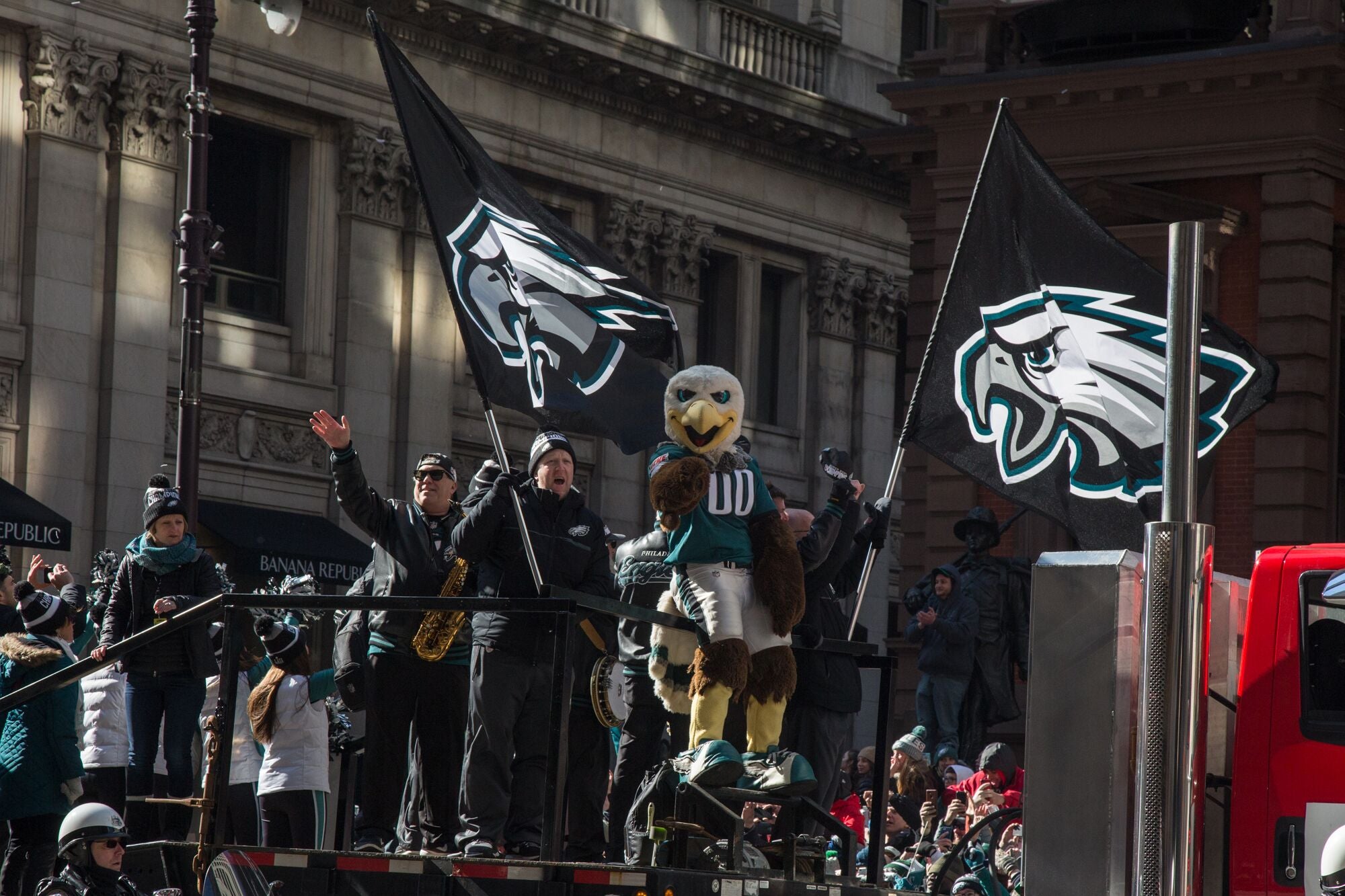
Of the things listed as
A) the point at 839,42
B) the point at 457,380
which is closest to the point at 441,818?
the point at 457,380

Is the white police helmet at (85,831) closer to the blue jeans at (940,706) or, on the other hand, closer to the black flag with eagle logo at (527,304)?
the black flag with eagle logo at (527,304)

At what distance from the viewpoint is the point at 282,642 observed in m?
10.5

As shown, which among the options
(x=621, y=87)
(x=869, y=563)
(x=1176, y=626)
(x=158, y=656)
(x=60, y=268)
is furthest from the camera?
(x=621, y=87)

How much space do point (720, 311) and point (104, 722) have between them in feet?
81.1

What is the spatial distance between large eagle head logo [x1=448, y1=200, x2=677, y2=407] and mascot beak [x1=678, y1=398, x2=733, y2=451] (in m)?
1.02

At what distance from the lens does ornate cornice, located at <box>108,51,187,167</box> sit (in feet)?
87.7

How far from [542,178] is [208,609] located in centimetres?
2495

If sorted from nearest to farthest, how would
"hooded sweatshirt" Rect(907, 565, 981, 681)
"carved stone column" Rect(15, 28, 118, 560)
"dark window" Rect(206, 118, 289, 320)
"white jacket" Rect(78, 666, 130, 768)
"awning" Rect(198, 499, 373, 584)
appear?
"white jacket" Rect(78, 666, 130, 768), "hooded sweatshirt" Rect(907, 565, 981, 681), "carved stone column" Rect(15, 28, 118, 560), "awning" Rect(198, 499, 373, 584), "dark window" Rect(206, 118, 289, 320)

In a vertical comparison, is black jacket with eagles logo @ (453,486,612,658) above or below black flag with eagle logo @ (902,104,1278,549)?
below

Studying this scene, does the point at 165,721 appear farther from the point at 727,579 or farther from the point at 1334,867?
the point at 1334,867

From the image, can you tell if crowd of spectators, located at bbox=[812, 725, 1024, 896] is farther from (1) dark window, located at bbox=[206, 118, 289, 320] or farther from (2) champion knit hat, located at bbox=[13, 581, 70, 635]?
(1) dark window, located at bbox=[206, 118, 289, 320]

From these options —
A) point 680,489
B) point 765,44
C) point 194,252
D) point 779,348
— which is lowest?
point 680,489

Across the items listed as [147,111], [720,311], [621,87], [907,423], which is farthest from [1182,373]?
[720,311]

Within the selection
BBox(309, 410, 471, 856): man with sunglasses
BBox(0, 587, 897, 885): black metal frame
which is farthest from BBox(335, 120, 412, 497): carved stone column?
BBox(0, 587, 897, 885): black metal frame
